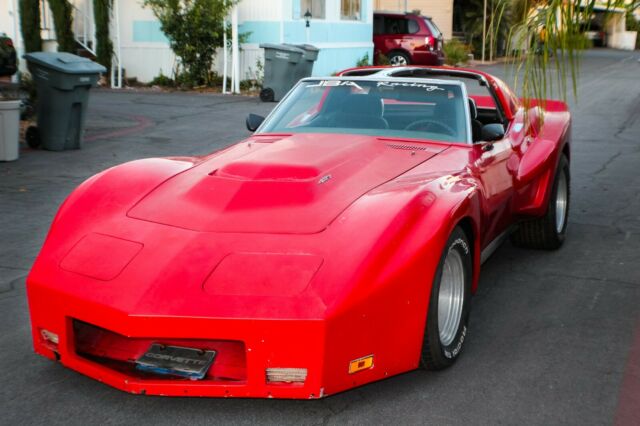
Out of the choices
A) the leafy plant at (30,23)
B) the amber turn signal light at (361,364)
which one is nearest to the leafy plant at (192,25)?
the leafy plant at (30,23)

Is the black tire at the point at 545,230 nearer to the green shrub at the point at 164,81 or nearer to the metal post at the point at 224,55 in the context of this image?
the metal post at the point at 224,55

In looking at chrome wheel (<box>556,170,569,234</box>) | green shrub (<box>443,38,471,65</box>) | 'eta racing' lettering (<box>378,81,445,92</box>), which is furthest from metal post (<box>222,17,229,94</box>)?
'eta racing' lettering (<box>378,81,445,92</box>)

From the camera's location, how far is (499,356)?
4344mm

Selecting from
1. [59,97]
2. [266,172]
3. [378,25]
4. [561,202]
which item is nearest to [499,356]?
[266,172]

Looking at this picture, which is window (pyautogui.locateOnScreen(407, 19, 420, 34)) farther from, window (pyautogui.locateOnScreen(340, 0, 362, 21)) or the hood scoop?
the hood scoop

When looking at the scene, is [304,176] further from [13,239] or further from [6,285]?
[13,239]

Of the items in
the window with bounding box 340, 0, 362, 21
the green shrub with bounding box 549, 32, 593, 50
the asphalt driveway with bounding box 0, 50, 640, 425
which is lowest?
the asphalt driveway with bounding box 0, 50, 640, 425

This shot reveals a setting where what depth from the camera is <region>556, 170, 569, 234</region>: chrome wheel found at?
6.61 metres

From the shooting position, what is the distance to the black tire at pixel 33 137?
37.1ft

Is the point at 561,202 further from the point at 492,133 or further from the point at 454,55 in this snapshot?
the point at 454,55

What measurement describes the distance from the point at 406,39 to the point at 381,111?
21978mm

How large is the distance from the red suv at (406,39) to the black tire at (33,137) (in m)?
16.6

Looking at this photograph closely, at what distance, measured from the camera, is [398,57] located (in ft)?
88.8

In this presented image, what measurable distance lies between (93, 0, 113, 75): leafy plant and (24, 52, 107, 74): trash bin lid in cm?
900
